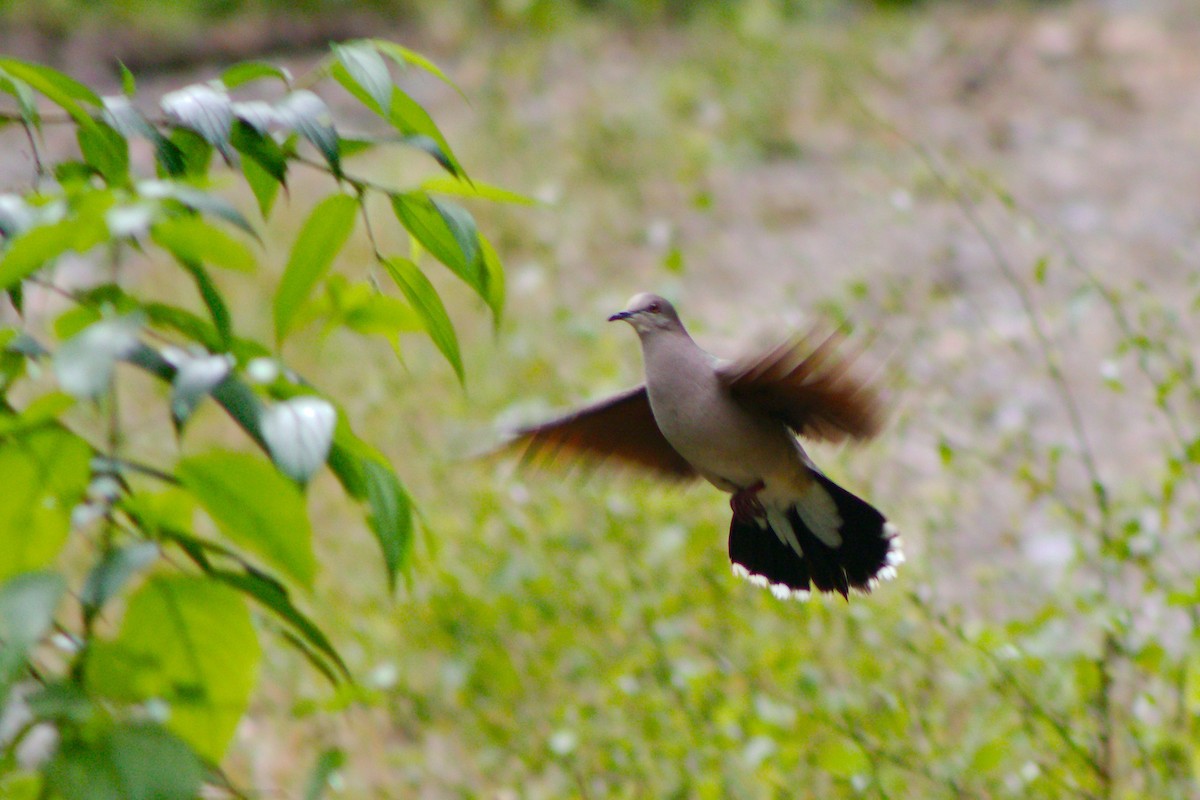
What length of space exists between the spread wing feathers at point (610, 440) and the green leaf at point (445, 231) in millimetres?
358

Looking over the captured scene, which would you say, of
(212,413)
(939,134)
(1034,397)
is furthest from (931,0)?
(212,413)

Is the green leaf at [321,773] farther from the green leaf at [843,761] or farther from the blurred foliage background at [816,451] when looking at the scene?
the green leaf at [843,761]

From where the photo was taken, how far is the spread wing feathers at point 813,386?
42.9 inches

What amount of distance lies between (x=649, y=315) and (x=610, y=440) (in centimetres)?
19

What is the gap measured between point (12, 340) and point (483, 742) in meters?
1.75

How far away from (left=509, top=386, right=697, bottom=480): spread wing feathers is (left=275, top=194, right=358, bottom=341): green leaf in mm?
409

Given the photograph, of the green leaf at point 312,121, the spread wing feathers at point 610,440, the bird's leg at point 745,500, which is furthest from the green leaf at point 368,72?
the bird's leg at point 745,500

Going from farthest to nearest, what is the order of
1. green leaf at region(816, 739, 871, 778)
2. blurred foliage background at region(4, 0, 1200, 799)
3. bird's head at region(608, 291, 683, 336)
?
blurred foliage background at region(4, 0, 1200, 799)
green leaf at region(816, 739, 871, 778)
bird's head at region(608, 291, 683, 336)

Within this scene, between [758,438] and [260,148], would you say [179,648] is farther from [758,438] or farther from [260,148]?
[758,438]

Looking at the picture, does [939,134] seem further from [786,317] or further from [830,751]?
[830,751]

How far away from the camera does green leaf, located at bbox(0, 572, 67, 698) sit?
0.70m

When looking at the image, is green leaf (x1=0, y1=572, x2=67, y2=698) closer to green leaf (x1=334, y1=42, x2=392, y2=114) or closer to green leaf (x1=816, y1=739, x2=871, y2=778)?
green leaf (x1=334, y1=42, x2=392, y2=114)

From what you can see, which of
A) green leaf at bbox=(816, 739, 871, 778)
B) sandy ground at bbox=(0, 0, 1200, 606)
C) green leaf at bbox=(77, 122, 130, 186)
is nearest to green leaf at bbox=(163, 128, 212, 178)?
green leaf at bbox=(77, 122, 130, 186)

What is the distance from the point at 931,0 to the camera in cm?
710
